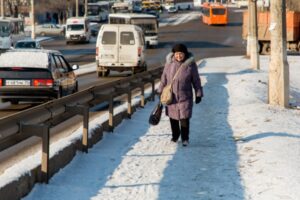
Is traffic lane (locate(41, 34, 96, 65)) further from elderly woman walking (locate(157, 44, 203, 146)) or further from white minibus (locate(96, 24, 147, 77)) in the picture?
elderly woman walking (locate(157, 44, 203, 146))

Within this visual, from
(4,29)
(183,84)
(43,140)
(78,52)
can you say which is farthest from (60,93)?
(78,52)

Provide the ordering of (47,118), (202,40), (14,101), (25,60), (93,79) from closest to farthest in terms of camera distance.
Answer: (47,118), (25,60), (14,101), (93,79), (202,40)

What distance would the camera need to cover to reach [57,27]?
327ft

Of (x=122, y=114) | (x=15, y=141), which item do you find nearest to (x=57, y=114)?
(x=15, y=141)

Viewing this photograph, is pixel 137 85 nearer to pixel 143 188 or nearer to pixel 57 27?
pixel 143 188

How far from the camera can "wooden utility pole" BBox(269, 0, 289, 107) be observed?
17.7 m

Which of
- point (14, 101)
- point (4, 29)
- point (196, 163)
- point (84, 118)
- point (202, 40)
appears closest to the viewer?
point (196, 163)

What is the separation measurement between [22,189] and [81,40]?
221 feet

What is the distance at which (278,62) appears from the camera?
17.8 meters

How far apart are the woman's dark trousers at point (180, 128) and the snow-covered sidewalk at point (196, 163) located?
0.19 m

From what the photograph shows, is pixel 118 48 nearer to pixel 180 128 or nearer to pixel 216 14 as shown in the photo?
pixel 180 128

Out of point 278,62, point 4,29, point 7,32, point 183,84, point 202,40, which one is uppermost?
point 4,29

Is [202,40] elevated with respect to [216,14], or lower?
lower

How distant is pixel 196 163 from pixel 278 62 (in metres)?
8.20
